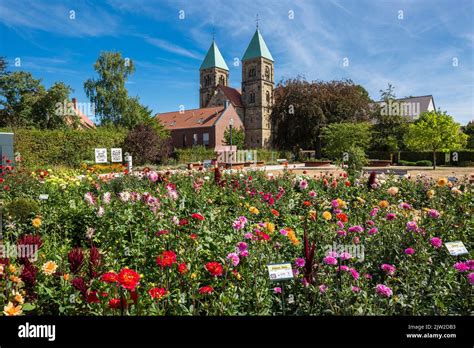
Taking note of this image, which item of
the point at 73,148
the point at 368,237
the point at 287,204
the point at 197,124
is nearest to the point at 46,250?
the point at 368,237

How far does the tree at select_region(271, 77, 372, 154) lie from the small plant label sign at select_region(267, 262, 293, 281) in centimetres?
3750

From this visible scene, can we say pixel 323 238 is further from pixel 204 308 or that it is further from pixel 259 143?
pixel 259 143

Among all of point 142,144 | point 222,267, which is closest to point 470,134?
point 142,144

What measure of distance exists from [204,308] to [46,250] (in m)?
1.92

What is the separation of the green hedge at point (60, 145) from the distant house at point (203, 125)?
22.6 meters

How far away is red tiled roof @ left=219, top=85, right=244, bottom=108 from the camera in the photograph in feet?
161

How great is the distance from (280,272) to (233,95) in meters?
51.0

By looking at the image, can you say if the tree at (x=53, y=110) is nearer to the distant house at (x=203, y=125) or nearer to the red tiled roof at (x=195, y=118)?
the distant house at (x=203, y=125)

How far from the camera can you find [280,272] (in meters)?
1.57

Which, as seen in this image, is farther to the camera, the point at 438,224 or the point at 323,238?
the point at 438,224

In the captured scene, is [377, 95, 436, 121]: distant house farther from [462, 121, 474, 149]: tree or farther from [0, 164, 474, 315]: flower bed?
[462, 121, 474, 149]: tree

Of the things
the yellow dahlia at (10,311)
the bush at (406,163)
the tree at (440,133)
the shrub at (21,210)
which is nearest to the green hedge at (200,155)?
the bush at (406,163)

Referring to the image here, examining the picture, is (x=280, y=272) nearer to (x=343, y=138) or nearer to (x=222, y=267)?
(x=222, y=267)
